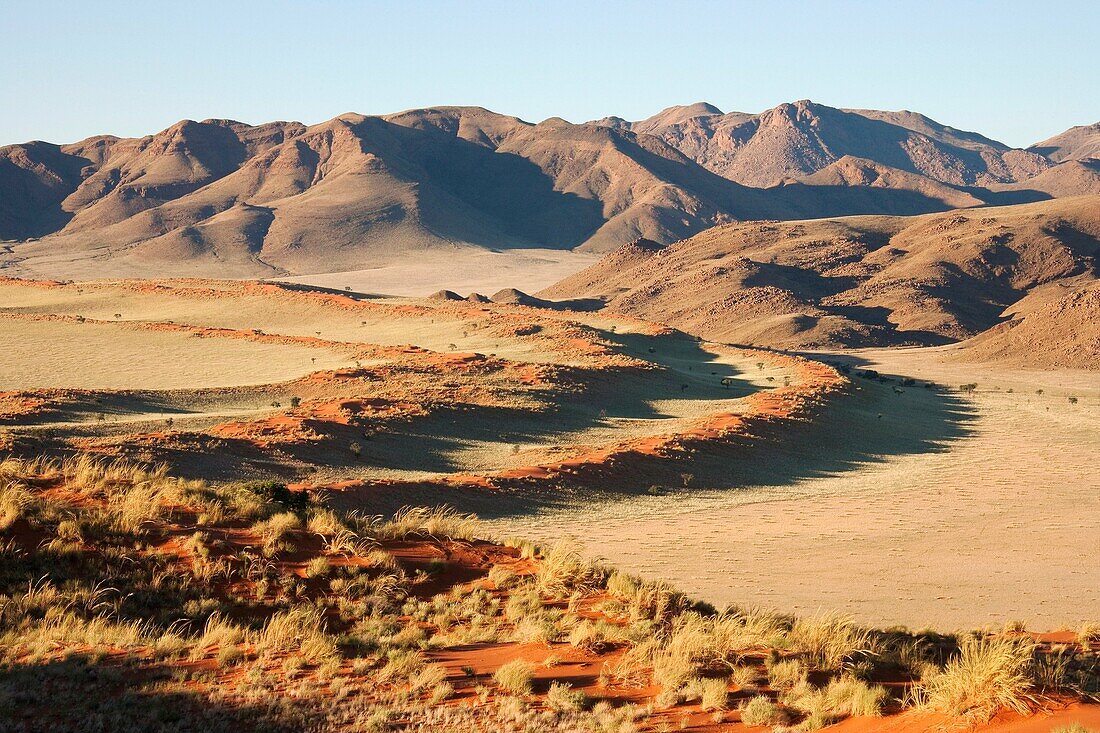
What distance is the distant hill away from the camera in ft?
269

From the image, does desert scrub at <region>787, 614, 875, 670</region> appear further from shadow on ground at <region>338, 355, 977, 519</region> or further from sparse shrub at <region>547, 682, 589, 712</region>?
shadow on ground at <region>338, 355, 977, 519</region>

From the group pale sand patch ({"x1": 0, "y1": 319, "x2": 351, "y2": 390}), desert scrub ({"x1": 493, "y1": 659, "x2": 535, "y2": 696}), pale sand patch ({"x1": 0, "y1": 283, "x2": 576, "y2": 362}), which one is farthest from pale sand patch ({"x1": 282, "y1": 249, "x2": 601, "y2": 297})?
desert scrub ({"x1": 493, "y1": 659, "x2": 535, "y2": 696})

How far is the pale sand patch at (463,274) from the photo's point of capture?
127250mm

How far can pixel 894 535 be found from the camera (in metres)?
22.2

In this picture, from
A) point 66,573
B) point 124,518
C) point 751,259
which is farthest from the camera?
point 751,259

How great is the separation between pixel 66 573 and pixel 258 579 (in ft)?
6.15

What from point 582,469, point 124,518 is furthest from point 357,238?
point 124,518

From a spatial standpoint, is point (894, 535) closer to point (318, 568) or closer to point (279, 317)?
point (318, 568)

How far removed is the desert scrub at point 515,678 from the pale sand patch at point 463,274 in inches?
4202

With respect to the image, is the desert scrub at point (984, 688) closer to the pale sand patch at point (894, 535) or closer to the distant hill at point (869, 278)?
the pale sand patch at point (894, 535)

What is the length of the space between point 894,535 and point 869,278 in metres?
80.1

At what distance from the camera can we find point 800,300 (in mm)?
89812

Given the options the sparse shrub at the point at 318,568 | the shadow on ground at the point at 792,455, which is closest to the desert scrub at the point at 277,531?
the sparse shrub at the point at 318,568

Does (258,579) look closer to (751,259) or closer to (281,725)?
(281,725)
